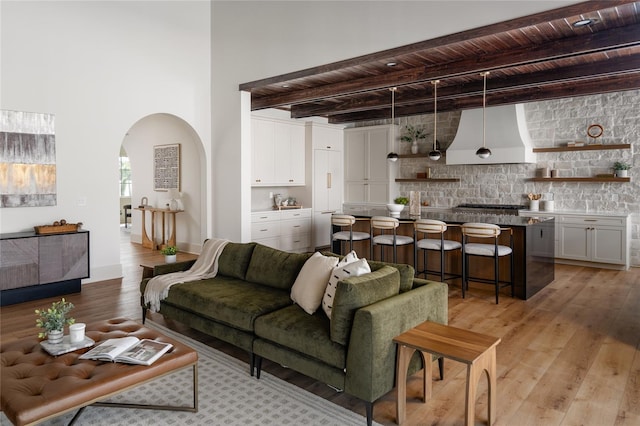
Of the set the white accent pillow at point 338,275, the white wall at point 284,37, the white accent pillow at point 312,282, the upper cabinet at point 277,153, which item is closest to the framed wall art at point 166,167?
the upper cabinet at point 277,153

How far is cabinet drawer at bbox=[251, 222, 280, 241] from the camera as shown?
7.76 metres

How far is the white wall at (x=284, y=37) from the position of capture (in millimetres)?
4316

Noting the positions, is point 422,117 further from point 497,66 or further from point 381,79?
point 497,66

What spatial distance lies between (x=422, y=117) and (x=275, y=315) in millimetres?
7398

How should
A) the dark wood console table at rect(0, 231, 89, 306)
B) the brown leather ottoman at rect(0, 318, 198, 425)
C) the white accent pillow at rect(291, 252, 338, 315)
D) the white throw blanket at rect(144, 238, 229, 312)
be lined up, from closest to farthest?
1. the brown leather ottoman at rect(0, 318, 198, 425)
2. the white accent pillow at rect(291, 252, 338, 315)
3. the white throw blanket at rect(144, 238, 229, 312)
4. the dark wood console table at rect(0, 231, 89, 306)

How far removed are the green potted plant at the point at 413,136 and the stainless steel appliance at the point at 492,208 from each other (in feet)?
5.12

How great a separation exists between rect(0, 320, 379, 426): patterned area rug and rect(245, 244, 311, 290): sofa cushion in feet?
2.75

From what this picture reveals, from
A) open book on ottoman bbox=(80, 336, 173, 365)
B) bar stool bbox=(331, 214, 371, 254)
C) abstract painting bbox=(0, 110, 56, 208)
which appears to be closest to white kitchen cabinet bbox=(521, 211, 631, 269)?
bar stool bbox=(331, 214, 371, 254)

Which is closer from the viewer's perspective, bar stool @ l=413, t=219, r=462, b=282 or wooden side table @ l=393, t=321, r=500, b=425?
wooden side table @ l=393, t=321, r=500, b=425

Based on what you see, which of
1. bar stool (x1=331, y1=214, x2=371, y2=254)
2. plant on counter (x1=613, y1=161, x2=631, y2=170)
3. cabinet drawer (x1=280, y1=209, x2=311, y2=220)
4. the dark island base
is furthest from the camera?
cabinet drawer (x1=280, y1=209, x2=311, y2=220)

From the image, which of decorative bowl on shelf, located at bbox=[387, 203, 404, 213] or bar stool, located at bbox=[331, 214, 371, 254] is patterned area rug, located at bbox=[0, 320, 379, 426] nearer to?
bar stool, located at bbox=[331, 214, 371, 254]

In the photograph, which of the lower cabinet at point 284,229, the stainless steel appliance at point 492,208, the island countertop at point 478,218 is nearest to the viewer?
the island countertop at point 478,218

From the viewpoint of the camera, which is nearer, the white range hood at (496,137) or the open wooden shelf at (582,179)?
the open wooden shelf at (582,179)

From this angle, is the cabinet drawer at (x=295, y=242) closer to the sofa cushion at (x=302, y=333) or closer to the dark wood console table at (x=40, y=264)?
the dark wood console table at (x=40, y=264)
